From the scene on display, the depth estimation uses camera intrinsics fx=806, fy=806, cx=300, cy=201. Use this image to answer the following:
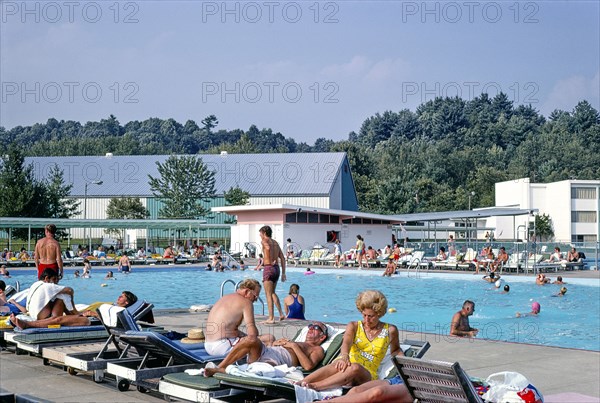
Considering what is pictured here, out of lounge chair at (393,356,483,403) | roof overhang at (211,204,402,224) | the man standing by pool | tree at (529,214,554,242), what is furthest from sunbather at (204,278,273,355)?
tree at (529,214,554,242)

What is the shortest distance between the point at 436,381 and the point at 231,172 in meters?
63.5

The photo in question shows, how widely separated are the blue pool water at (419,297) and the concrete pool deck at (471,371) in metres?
1.62

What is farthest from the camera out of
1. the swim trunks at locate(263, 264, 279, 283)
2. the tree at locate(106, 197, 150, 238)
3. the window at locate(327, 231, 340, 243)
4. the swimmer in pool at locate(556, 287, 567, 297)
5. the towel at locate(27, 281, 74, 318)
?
the tree at locate(106, 197, 150, 238)

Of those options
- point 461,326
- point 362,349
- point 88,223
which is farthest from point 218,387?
point 88,223

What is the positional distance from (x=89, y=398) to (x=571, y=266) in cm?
2847

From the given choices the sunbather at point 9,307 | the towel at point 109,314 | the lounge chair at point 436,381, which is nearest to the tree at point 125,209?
the sunbather at point 9,307

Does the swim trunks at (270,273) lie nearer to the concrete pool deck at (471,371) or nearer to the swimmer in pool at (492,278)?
the concrete pool deck at (471,371)

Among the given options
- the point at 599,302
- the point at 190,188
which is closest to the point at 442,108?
the point at 190,188

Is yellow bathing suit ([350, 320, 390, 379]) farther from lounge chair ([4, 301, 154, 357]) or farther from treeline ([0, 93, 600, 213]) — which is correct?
treeline ([0, 93, 600, 213])

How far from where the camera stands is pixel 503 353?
1059 cm

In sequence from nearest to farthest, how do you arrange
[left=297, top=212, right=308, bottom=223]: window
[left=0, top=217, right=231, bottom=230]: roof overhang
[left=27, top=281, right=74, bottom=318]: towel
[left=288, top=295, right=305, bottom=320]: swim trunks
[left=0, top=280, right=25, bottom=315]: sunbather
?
[left=27, top=281, right=74, bottom=318]: towel → [left=0, top=280, right=25, bottom=315]: sunbather → [left=288, top=295, right=305, bottom=320]: swim trunks → [left=0, top=217, right=231, bottom=230]: roof overhang → [left=297, top=212, right=308, bottom=223]: window

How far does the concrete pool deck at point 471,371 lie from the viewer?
7840mm

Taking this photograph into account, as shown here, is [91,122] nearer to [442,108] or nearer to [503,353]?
[442,108]

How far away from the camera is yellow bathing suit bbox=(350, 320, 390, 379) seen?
6867 mm
